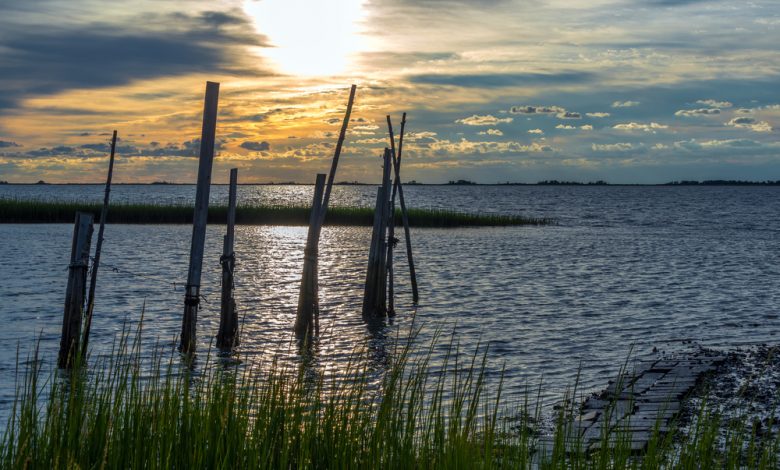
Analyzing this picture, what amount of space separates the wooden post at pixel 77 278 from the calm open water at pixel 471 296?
1031 millimetres

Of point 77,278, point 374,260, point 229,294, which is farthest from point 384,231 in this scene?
point 77,278

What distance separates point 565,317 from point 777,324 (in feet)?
14.9

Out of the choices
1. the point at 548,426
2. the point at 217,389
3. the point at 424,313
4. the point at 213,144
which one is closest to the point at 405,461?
the point at 217,389

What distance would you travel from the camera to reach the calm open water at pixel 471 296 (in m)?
14.4

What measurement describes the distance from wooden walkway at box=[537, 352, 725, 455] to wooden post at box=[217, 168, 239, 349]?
19.8 ft

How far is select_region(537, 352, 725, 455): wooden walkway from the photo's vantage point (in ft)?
23.6

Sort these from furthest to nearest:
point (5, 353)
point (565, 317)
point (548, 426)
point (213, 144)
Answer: point (565, 317), point (5, 353), point (213, 144), point (548, 426)

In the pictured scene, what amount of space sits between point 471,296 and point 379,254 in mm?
6369

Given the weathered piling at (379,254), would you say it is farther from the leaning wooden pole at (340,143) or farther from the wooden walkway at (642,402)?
the wooden walkway at (642,402)

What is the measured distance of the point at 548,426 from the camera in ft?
29.8

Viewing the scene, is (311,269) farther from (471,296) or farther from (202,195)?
(471,296)

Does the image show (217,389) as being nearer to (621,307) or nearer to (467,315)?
(467,315)

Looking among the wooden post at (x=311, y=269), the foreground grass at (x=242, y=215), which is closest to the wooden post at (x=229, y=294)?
the wooden post at (x=311, y=269)

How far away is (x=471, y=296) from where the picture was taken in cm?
2238
